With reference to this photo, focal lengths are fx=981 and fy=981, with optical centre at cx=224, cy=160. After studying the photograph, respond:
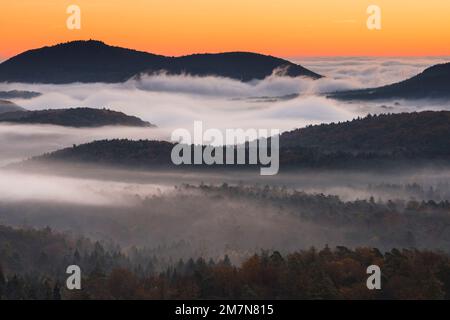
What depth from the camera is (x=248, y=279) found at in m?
140

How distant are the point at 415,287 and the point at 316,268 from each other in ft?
72.3

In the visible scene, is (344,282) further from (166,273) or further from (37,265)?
(37,265)

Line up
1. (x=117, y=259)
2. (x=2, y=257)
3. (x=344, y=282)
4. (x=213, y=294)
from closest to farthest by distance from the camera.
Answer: (x=213, y=294)
(x=344, y=282)
(x=117, y=259)
(x=2, y=257)

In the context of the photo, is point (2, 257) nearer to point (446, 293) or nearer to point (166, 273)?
point (166, 273)

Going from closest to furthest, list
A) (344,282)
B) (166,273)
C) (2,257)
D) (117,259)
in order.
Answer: (344,282)
(166,273)
(117,259)
(2,257)

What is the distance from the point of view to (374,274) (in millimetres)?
140875

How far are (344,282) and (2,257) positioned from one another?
80829 mm

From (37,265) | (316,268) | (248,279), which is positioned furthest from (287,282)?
(37,265)

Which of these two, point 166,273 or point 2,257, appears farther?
point 2,257
